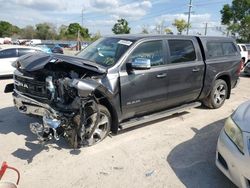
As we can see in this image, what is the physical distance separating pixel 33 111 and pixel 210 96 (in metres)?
4.20

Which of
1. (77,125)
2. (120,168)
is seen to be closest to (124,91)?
(77,125)

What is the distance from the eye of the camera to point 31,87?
427 centimetres

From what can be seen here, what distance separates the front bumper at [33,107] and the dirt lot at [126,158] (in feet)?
2.08

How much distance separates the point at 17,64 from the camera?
14.6 feet

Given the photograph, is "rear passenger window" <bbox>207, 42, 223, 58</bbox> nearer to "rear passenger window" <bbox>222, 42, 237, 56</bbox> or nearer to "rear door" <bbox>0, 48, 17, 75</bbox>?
"rear passenger window" <bbox>222, 42, 237, 56</bbox>

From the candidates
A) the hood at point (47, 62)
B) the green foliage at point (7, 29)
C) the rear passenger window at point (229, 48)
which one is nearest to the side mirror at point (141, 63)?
the hood at point (47, 62)

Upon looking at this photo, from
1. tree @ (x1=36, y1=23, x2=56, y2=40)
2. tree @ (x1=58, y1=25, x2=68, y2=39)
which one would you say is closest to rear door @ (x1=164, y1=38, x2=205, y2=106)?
tree @ (x1=58, y1=25, x2=68, y2=39)

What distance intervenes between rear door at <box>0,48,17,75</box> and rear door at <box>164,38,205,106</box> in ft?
25.7

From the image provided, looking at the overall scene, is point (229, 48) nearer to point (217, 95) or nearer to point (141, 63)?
point (217, 95)

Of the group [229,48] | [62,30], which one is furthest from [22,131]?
[62,30]

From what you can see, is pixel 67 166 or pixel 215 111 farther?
pixel 215 111

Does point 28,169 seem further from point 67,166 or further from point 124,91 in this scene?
point 124,91

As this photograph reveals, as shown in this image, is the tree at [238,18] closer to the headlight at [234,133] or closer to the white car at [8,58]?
the white car at [8,58]

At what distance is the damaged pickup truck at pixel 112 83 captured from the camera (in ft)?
13.2
